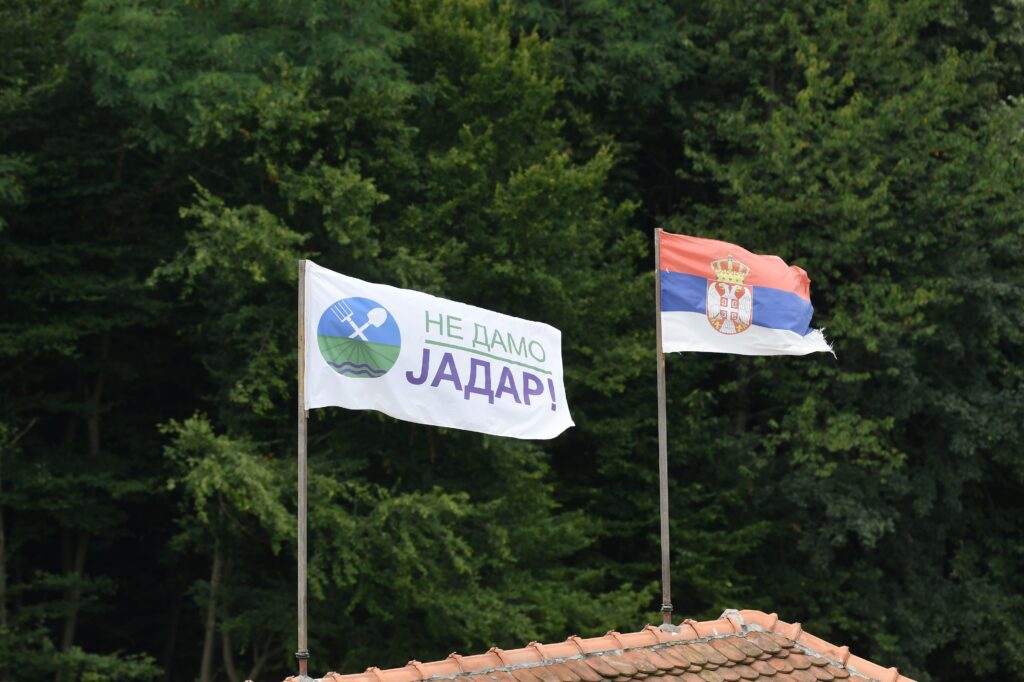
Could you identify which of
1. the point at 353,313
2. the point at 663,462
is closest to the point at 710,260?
the point at 663,462

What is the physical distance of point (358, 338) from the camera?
8781 millimetres

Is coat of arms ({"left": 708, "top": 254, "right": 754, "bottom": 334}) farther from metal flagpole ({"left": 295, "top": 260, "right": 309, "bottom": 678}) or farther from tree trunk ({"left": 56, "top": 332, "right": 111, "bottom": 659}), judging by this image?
tree trunk ({"left": 56, "top": 332, "right": 111, "bottom": 659})

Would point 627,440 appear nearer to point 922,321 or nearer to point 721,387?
point 721,387

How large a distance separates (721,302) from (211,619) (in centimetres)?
1221

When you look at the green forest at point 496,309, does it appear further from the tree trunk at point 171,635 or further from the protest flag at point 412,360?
the protest flag at point 412,360

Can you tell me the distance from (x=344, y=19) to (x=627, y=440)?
325 inches

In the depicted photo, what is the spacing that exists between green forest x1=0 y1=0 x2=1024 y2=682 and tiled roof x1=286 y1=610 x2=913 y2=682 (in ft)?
28.5

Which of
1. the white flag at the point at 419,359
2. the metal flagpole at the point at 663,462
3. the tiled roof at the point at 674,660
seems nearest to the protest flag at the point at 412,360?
the white flag at the point at 419,359

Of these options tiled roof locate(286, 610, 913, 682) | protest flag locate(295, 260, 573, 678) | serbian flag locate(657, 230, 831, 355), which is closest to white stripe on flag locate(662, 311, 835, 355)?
serbian flag locate(657, 230, 831, 355)

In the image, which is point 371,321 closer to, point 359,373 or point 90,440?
point 359,373

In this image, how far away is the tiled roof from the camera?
856 cm

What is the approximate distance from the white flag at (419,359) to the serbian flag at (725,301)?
1.57 m

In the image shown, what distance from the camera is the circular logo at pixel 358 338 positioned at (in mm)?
8703

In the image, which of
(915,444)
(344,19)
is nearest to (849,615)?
(915,444)
